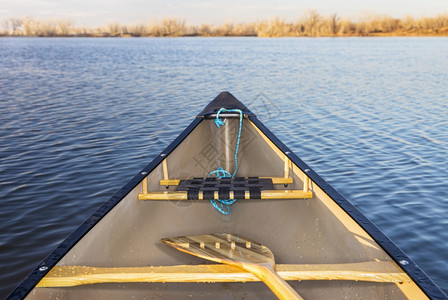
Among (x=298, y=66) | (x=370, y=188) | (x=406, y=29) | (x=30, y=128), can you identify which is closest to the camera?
(x=370, y=188)

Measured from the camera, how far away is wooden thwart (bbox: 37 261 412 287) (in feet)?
8.00

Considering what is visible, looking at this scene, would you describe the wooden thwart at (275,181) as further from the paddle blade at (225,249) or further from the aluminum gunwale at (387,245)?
the paddle blade at (225,249)

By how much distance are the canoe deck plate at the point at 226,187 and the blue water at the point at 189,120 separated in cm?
186

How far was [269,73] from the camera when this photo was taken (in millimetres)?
21531

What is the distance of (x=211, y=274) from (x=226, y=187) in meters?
1.58

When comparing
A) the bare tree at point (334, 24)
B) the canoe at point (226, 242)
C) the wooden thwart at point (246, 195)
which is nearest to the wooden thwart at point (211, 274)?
the canoe at point (226, 242)

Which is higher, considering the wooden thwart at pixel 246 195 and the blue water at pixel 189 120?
the wooden thwart at pixel 246 195

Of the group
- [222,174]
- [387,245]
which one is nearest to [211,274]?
[387,245]

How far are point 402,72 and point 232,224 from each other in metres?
19.1

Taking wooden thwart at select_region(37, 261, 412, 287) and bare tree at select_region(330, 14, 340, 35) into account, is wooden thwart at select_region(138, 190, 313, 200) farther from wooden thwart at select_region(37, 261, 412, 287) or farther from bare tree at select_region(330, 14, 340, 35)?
bare tree at select_region(330, 14, 340, 35)

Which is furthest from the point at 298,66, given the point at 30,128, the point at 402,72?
the point at 30,128

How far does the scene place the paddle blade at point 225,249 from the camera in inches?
114

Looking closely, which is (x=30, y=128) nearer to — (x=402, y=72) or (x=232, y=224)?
(x=232, y=224)

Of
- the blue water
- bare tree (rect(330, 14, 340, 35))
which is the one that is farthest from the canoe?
bare tree (rect(330, 14, 340, 35))
